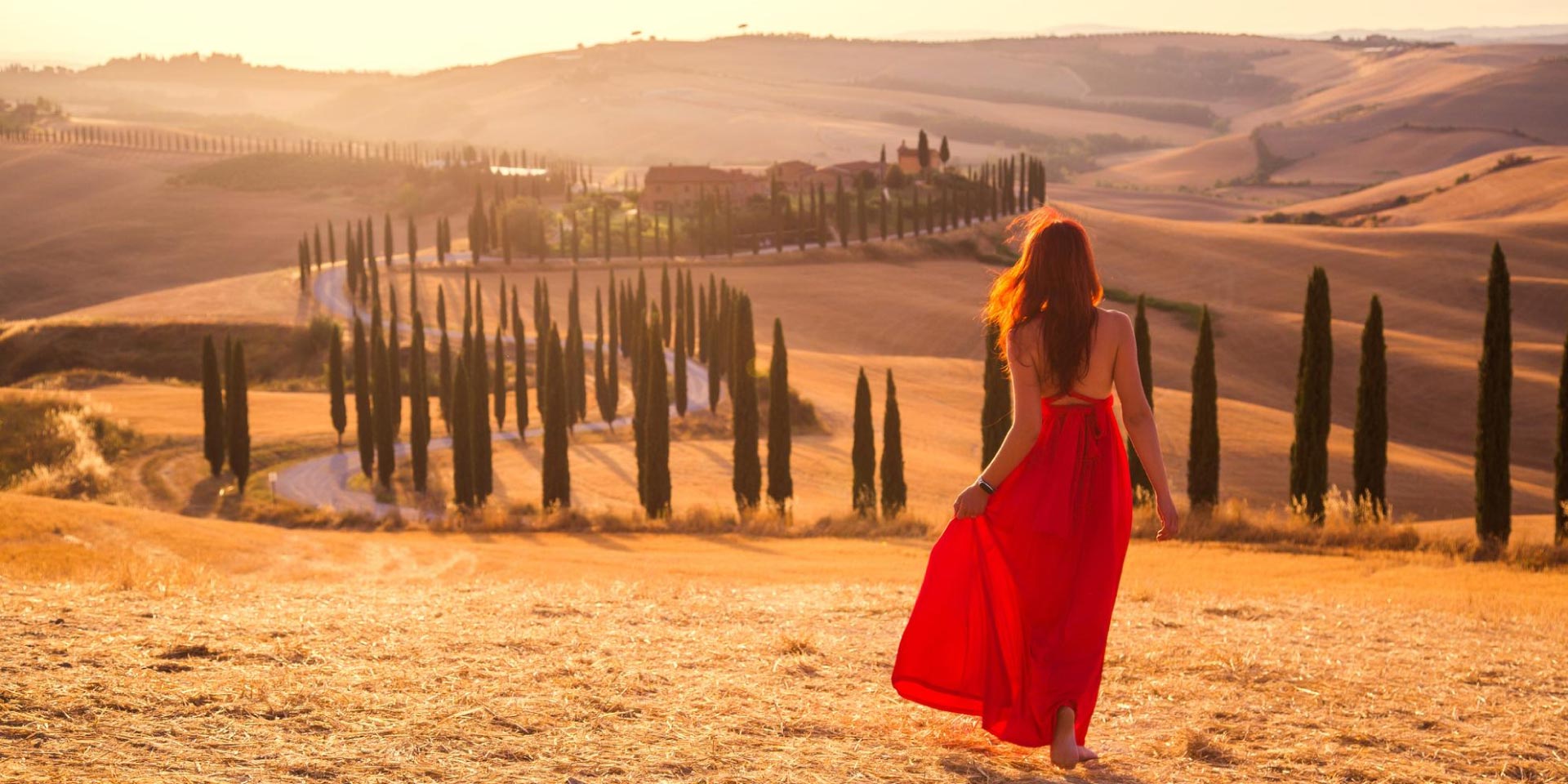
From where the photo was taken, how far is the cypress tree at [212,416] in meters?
48.5

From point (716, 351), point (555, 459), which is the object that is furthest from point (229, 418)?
point (716, 351)

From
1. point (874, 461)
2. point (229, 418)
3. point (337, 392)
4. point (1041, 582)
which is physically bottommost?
point (229, 418)

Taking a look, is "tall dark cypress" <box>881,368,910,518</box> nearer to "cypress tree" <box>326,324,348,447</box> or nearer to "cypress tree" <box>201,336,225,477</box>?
"cypress tree" <box>201,336,225,477</box>

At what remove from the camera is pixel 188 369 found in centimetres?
7969

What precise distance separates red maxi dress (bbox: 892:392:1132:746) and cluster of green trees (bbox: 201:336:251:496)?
4279 centimetres

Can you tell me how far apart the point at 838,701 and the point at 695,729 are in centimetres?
127

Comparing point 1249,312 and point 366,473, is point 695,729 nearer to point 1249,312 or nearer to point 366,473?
point 366,473

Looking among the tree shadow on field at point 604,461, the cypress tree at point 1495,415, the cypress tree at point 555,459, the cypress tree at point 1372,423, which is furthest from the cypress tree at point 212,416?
the cypress tree at point 1495,415

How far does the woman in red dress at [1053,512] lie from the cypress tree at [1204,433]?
2621cm

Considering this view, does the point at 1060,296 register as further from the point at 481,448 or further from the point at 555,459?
the point at 481,448

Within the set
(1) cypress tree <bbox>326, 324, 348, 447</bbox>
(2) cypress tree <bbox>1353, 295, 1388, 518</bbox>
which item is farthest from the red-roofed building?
(2) cypress tree <bbox>1353, 295, 1388, 518</bbox>

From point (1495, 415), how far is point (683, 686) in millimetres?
22258

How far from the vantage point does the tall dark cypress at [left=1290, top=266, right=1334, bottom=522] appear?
30.3 metres

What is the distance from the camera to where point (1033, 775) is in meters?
7.46
